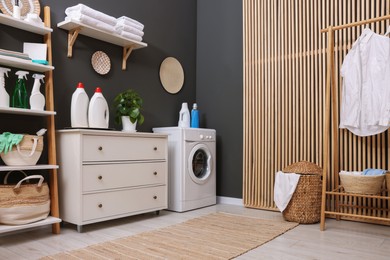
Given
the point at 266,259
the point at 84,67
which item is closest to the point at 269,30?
the point at 84,67

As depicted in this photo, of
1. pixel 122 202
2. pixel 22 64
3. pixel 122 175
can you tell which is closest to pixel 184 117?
pixel 122 175

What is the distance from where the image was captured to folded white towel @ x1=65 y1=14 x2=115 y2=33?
268cm

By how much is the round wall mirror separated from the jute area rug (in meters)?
1.60

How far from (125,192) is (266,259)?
1.34m

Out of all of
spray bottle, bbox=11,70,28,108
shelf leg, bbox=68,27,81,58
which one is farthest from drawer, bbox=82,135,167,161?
shelf leg, bbox=68,27,81,58

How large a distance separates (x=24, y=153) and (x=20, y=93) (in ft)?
1.52

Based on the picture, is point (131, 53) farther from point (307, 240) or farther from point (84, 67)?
point (307, 240)

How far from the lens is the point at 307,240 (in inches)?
93.3

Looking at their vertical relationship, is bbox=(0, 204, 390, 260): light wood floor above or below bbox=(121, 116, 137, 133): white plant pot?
below

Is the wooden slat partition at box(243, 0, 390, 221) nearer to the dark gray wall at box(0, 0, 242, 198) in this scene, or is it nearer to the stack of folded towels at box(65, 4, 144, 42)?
the dark gray wall at box(0, 0, 242, 198)

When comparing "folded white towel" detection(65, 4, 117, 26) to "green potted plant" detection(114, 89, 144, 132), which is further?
"green potted plant" detection(114, 89, 144, 132)

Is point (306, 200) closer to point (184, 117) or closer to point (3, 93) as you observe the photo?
point (184, 117)

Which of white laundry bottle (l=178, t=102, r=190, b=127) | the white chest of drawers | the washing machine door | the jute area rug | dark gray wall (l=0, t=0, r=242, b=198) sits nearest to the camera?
the jute area rug

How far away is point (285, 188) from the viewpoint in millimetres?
2945
